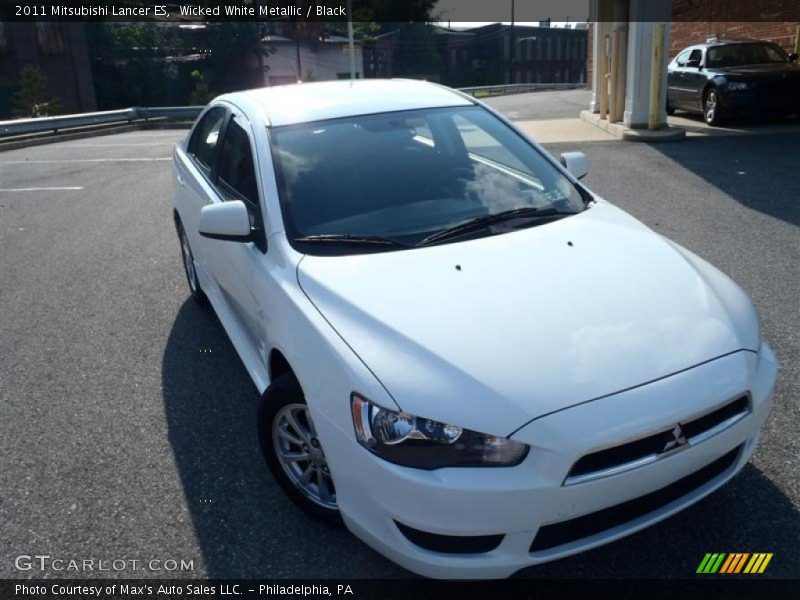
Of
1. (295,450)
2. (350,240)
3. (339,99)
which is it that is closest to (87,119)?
(339,99)

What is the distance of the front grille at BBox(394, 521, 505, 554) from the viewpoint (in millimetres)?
2285

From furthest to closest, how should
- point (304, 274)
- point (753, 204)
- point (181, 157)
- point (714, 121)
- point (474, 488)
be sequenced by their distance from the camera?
1. point (714, 121)
2. point (753, 204)
3. point (181, 157)
4. point (304, 274)
5. point (474, 488)

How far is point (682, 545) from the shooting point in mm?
2773

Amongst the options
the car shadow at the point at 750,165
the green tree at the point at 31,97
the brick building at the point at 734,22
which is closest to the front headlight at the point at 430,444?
the car shadow at the point at 750,165

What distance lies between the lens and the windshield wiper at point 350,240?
10.3 feet

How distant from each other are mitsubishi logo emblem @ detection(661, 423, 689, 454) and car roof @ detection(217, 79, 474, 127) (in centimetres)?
234

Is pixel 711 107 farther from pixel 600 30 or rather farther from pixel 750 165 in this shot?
pixel 750 165

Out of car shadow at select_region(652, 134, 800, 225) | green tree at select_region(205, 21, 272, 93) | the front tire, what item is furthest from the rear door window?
green tree at select_region(205, 21, 272, 93)

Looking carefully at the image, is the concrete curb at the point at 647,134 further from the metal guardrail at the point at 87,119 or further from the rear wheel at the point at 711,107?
the metal guardrail at the point at 87,119

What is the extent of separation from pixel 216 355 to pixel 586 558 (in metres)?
2.77

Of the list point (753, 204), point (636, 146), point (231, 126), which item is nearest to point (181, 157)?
point (231, 126)

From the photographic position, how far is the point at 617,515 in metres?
2.38

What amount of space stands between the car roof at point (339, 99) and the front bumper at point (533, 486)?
1945mm

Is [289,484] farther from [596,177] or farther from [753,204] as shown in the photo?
[596,177]
